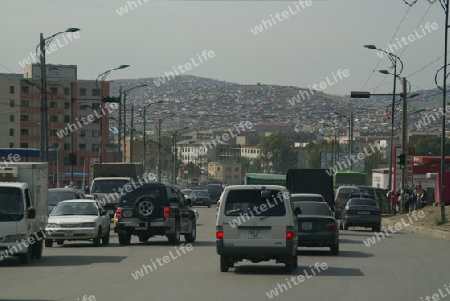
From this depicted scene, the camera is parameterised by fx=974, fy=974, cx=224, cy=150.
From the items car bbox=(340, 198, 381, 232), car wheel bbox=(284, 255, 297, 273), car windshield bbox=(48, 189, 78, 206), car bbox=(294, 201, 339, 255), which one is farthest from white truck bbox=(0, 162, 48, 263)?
car bbox=(340, 198, 381, 232)

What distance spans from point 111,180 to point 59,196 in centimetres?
840

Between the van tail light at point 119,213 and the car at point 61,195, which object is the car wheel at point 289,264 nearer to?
the van tail light at point 119,213

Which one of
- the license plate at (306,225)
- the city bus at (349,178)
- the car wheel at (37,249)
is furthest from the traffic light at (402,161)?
the car wheel at (37,249)

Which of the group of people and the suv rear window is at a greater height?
the suv rear window

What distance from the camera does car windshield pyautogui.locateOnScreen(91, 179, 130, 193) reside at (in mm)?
47194

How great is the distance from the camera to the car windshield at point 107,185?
47194mm

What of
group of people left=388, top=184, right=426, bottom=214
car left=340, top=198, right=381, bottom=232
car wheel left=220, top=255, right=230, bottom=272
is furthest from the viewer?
group of people left=388, top=184, right=426, bottom=214

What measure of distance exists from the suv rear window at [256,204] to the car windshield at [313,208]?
6891mm

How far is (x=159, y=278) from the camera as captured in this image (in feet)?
63.1

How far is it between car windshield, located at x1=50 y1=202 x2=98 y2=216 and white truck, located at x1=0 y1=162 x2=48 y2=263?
564 centimetres

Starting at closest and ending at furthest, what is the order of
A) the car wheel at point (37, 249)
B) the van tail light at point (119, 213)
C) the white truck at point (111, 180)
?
the car wheel at point (37, 249), the van tail light at point (119, 213), the white truck at point (111, 180)

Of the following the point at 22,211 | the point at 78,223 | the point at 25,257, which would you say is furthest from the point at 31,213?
the point at 78,223

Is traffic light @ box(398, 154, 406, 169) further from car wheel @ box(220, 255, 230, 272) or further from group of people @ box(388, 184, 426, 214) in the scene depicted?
car wheel @ box(220, 255, 230, 272)

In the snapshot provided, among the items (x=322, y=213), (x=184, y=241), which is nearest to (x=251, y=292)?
(x=322, y=213)
